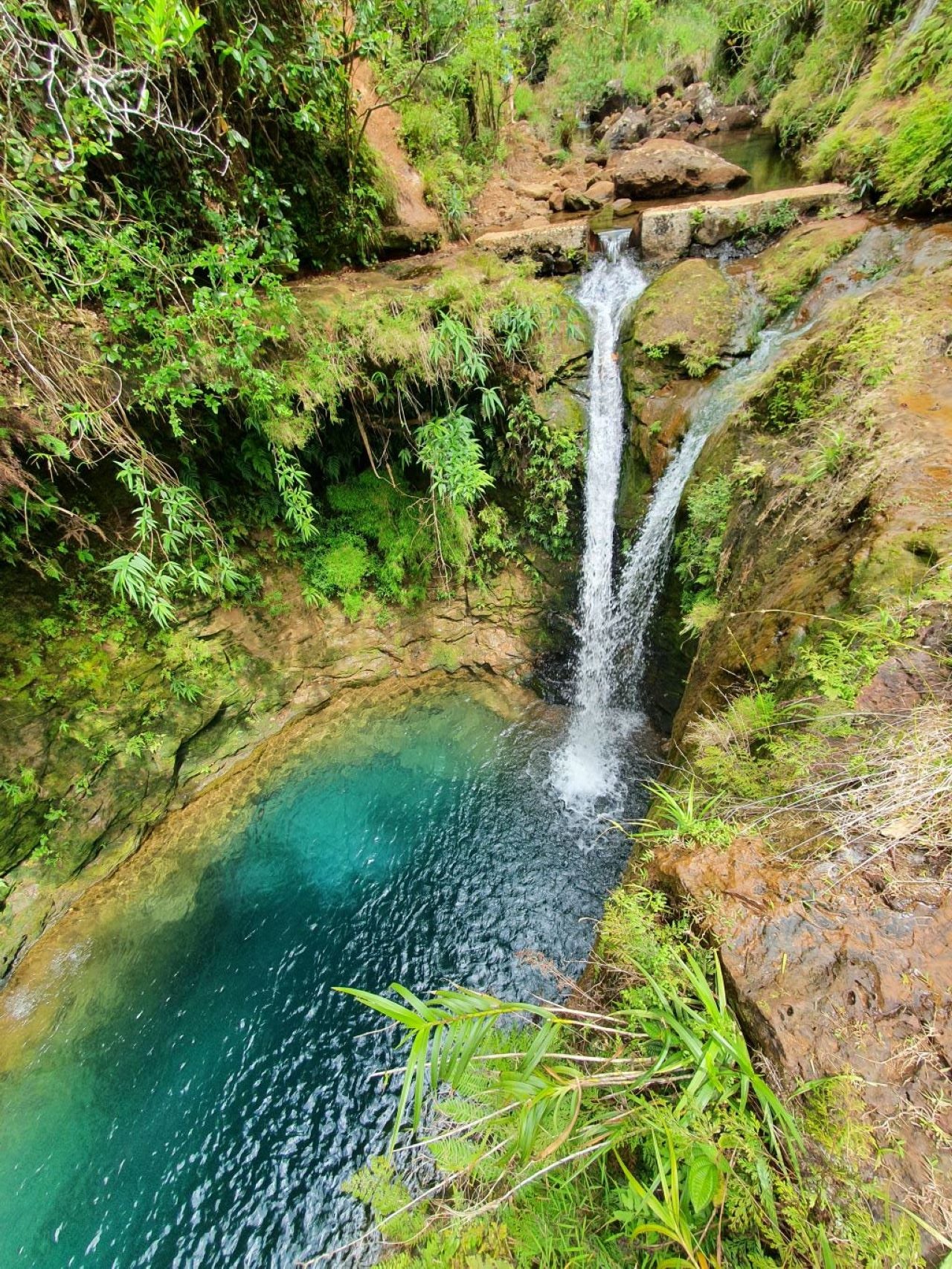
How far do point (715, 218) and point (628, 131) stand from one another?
6.78 m

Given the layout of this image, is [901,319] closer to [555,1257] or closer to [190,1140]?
[555,1257]

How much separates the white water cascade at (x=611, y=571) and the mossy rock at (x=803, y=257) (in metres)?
0.58

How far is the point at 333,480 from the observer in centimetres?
639

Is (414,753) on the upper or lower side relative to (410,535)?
lower

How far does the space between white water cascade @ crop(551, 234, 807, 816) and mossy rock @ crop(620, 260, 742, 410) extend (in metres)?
0.30

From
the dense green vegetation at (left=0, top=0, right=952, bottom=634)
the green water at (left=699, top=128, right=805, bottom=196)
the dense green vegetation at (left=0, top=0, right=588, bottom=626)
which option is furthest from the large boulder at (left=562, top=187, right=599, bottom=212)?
the dense green vegetation at (left=0, top=0, right=588, bottom=626)

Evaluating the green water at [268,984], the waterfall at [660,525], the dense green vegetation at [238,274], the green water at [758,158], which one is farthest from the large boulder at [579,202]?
the green water at [268,984]

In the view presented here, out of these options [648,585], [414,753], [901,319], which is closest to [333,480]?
[414,753]

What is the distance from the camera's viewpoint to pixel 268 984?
4227 mm

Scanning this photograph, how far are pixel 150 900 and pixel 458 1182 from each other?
411 cm

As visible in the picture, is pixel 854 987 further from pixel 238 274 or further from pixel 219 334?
pixel 238 274

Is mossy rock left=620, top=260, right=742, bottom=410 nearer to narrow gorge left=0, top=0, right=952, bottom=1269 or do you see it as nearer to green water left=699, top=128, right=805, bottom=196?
narrow gorge left=0, top=0, right=952, bottom=1269

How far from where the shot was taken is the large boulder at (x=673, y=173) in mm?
8055

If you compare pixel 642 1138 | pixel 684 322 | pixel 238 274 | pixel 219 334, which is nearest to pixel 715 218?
pixel 684 322
